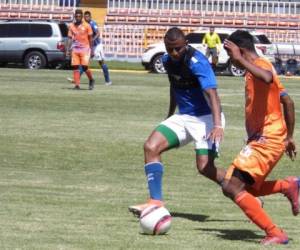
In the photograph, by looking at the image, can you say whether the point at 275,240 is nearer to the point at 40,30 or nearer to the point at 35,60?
the point at 35,60

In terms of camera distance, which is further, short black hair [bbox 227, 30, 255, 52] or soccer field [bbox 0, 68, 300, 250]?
soccer field [bbox 0, 68, 300, 250]

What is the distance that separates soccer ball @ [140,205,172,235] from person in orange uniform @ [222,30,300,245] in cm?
60

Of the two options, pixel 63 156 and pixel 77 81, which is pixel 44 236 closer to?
pixel 63 156

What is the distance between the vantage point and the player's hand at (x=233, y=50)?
8336 mm

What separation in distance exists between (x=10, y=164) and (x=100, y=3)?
39109mm

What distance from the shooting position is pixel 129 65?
43812 mm

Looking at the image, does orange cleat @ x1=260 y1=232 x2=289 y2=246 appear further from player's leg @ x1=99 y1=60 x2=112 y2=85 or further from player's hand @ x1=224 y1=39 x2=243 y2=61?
player's leg @ x1=99 y1=60 x2=112 y2=85

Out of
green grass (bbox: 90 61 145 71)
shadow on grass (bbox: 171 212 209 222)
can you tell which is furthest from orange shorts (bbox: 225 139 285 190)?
green grass (bbox: 90 61 145 71)

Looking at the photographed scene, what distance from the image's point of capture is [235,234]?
897cm

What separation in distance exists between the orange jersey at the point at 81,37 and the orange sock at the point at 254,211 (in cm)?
1707

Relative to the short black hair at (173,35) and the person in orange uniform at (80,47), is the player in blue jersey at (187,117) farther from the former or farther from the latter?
the person in orange uniform at (80,47)

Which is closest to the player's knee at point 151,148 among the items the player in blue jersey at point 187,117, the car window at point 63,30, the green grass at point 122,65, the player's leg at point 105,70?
the player in blue jersey at point 187,117

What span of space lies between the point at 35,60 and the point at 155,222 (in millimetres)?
30284

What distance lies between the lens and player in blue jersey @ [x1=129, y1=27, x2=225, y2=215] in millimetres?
9273
